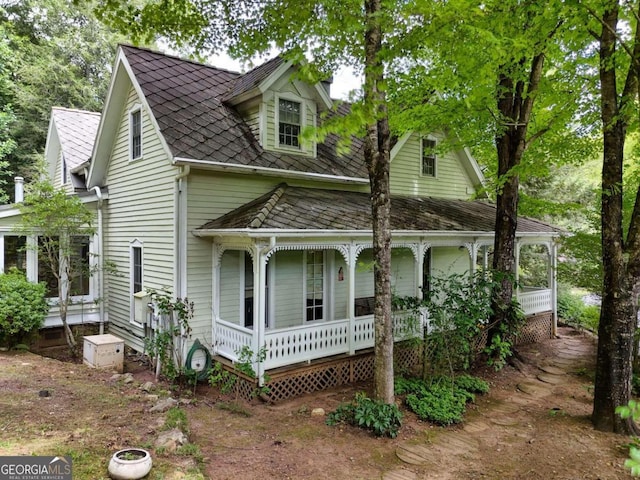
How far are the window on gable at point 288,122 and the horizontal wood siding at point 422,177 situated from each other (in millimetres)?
3607

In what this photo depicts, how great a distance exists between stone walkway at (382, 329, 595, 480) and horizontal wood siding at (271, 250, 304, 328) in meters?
4.53

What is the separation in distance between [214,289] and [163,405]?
276 cm

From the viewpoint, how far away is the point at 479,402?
7.52 meters

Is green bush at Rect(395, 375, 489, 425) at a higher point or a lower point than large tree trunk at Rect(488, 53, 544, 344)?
lower

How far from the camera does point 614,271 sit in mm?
6133

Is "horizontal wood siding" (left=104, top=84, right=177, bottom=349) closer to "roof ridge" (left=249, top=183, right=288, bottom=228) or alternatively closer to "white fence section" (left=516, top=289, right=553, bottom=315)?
"roof ridge" (left=249, top=183, right=288, bottom=228)

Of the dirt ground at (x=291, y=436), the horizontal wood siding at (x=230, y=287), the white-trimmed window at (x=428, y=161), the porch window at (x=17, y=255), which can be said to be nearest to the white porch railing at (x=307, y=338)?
the horizontal wood siding at (x=230, y=287)

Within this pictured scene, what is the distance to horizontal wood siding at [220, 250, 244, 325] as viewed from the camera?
29.3 feet

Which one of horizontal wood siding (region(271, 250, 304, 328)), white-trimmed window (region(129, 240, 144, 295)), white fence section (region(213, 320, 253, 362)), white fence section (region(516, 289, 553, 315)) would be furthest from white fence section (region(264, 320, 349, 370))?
white fence section (region(516, 289, 553, 315))

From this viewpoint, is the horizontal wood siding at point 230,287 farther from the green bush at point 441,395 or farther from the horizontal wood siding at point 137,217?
the green bush at point 441,395

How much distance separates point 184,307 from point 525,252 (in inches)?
652

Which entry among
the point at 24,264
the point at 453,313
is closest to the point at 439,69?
the point at 453,313

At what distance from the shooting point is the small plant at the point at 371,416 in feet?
19.2

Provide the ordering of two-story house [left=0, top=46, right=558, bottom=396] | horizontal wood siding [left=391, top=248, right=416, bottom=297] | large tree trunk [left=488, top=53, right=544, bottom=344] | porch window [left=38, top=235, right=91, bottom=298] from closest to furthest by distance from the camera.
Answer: two-story house [left=0, top=46, right=558, bottom=396] < large tree trunk [left=488, top=53, right=544, bottom=344] < porch window [left=38, top=235, right=91, bottom=298] < horizontal wood siding [left=391, top=248, right=416, bottom=297]
